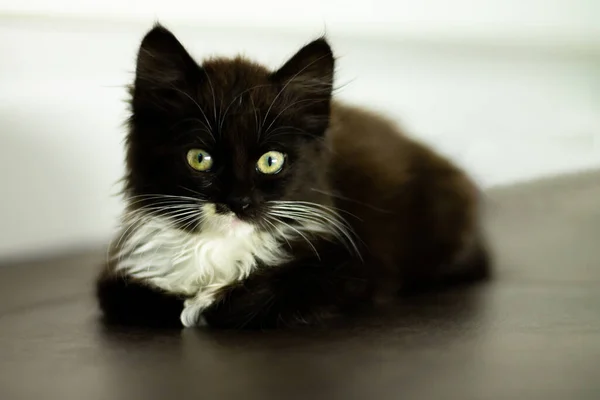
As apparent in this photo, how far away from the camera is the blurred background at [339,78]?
1598mm

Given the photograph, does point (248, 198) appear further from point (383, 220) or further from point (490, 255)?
point (490, 255)

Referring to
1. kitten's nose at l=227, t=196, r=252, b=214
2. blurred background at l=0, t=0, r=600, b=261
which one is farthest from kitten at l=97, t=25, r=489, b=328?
blurred background at l=0, t=0, r=600, b=261

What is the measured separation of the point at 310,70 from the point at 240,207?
29cm

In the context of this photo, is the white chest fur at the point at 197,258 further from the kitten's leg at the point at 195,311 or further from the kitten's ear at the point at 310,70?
the kitten's ear at the point at 310,70

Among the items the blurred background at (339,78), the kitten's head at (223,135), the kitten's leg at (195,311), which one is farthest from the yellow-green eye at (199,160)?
the blurred background at (339,78)

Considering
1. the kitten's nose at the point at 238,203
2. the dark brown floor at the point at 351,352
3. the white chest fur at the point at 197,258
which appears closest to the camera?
the dark brown floor at the point at 351,352

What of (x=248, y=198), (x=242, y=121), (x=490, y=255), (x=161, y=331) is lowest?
(x=161, y=331)

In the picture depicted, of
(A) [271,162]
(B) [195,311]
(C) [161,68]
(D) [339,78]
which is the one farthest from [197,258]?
(D) [339,78]

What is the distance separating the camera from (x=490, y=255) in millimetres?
1490

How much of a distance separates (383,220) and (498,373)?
47cm

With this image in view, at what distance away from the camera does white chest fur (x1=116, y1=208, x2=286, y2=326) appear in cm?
116

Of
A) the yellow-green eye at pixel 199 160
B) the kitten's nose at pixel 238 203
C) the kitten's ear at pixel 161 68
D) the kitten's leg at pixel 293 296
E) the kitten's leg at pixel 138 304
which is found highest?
the kitten's ear at pixel 161 68

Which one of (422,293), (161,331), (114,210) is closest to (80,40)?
(114,210)

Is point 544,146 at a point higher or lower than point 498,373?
higher
